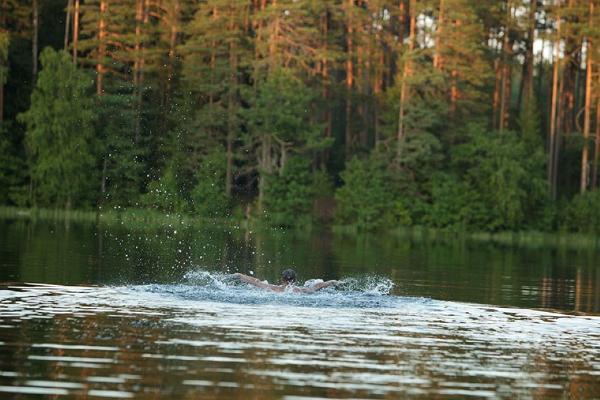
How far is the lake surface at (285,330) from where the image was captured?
54.4 feet

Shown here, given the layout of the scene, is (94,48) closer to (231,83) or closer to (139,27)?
(139,27)

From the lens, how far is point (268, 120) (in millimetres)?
78750

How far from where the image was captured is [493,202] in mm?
77938

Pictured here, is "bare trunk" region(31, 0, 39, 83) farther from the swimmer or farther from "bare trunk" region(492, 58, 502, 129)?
the swimmer

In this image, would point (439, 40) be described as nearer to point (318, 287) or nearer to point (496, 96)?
point (496, 96)

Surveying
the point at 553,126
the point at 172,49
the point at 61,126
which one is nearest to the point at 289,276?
the point at 61,126

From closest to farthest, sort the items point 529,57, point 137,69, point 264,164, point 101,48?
point 137,69 → point 101,48 → point 264,164 → point 529,57

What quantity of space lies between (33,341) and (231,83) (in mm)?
62472

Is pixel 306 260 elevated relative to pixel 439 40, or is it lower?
lower

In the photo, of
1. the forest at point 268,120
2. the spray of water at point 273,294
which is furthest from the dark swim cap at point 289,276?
the forest at point 268,120

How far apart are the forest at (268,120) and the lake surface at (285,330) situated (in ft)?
114

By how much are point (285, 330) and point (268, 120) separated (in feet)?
189

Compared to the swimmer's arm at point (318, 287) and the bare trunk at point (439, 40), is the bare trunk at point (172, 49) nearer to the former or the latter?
the bare trunk at point (439, 40)

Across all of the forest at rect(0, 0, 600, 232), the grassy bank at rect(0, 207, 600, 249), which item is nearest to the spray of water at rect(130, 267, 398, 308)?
the grassy bank at rect(0, 207, 600, 249)
